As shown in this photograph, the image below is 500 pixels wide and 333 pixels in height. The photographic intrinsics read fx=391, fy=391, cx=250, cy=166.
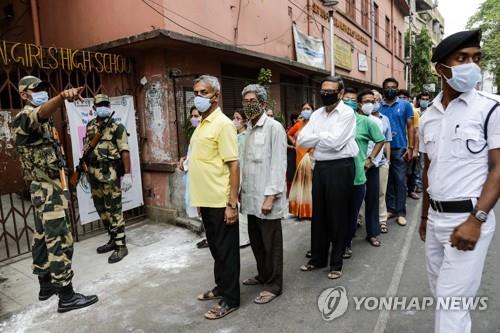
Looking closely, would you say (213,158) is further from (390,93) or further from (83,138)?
(390,93)

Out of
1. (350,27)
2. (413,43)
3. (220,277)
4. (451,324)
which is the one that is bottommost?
(220,277)

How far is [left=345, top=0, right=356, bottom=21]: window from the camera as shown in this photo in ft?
46.7

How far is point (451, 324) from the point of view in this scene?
1.94 meters

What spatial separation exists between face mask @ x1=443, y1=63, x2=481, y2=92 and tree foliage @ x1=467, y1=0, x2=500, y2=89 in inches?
1175

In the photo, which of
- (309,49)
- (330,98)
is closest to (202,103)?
(330,98)

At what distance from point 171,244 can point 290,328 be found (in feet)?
8.28

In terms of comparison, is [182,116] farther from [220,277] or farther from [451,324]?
[451,324]

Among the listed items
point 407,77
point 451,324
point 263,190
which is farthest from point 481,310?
point 407,77

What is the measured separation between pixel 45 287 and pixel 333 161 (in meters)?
2.96

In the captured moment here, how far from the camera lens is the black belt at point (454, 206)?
197 cm

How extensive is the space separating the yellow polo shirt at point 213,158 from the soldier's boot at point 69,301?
140 centimetres

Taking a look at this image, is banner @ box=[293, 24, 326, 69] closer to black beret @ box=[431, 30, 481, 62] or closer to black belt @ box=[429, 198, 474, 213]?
black beret @ box=[431, 30, 481, 62]

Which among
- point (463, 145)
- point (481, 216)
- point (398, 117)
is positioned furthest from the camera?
point (398, 117)

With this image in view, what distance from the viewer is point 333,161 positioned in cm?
377
